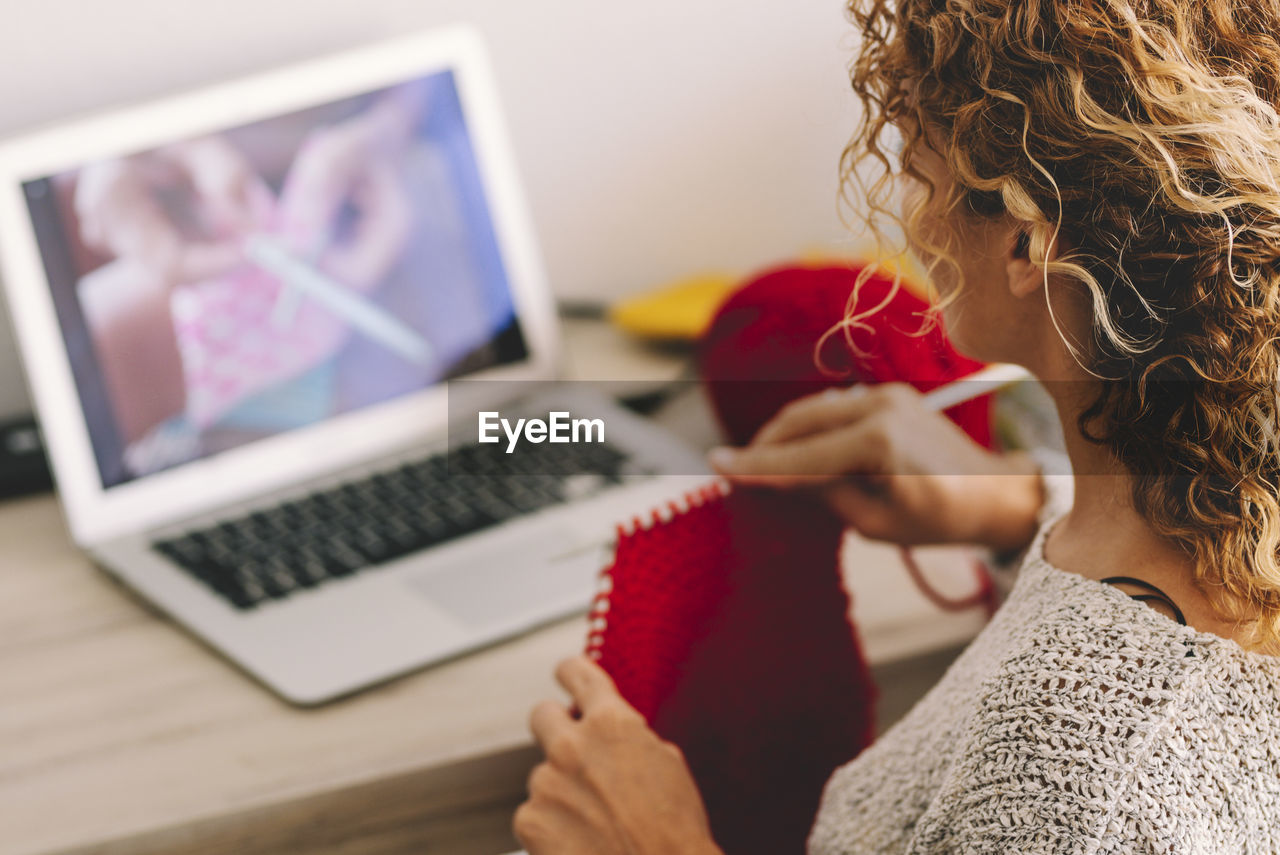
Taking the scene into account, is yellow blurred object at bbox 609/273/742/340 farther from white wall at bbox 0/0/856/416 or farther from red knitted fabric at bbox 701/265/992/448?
red knitted fabric at bbox 701/265/992/448

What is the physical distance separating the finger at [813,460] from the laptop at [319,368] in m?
0.10

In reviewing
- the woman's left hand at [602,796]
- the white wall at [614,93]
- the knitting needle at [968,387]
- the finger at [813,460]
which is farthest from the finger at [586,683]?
the white wall at [614,93]

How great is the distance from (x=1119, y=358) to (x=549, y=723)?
0.28 m

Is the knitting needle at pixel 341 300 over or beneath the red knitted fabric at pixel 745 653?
over

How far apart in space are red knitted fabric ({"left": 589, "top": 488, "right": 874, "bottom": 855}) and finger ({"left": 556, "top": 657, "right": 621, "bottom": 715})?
0.01 meters

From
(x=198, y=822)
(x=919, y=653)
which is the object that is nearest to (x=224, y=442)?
(x=198, y=822)

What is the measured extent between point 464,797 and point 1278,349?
1.23 ft

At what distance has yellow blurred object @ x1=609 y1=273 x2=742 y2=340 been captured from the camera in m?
0.85

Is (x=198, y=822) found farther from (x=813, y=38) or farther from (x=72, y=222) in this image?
(x=813, y=38)

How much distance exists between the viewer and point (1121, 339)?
0.36 meters

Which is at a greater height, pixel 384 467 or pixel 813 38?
pixel 813 38

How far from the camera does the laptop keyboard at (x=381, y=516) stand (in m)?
0.61

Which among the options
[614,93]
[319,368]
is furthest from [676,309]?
[319,368]

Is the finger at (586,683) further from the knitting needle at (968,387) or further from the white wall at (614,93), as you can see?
the white wall at (614,93)
